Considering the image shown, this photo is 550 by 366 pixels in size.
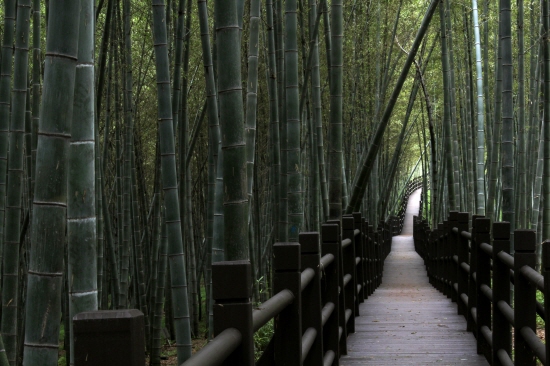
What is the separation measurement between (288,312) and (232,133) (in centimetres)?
56

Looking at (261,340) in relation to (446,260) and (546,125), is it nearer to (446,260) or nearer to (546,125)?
(446,260)

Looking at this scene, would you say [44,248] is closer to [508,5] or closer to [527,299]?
[527,299]

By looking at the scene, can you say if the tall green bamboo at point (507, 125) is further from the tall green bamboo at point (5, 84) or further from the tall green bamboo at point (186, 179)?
the tall green bamboo at point (5, 84)

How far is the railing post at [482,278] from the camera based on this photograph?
11.6 feet

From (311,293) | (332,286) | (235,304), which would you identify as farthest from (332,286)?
(235,304)

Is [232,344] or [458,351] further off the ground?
[232,344]

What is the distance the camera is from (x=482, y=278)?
361 cm

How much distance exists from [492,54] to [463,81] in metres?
0.50

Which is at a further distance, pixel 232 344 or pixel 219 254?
pixel 219 254

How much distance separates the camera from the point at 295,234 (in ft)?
13.0

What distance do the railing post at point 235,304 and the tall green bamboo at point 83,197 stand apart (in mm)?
480

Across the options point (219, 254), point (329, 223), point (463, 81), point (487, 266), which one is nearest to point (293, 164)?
point (329, 223)

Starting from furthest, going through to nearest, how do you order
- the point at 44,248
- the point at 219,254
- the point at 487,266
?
the point at 487,266, the point at 219,254, the point at 44,248

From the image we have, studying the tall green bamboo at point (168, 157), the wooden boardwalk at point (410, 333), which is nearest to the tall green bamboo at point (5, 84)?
the tall green bamboo at point (168, 157)
